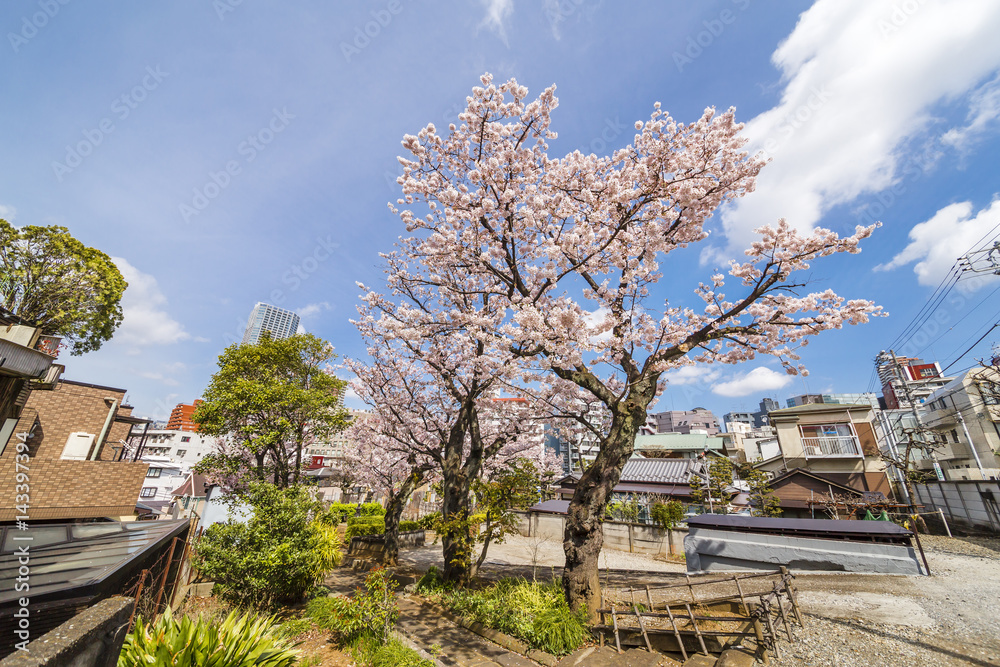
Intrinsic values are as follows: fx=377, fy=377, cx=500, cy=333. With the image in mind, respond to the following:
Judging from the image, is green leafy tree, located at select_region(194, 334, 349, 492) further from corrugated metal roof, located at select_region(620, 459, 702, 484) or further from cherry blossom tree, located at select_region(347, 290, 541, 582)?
corrugated metal roof, located at select_region(620, 459, 702, 484)

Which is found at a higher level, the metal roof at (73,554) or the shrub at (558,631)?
the metal roof at (73,554)

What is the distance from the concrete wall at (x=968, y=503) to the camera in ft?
63.5

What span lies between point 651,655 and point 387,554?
1162 centimetres

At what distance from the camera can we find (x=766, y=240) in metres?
8.91

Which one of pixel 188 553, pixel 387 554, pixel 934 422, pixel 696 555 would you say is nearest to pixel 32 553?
pixel 188 553

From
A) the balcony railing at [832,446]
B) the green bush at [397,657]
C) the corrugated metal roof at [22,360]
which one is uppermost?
the balcony railing at [832,446]

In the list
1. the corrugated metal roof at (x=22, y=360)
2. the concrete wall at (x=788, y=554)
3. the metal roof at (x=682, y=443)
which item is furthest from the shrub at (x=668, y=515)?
the corrugated metal roof at (x=22, y=360)

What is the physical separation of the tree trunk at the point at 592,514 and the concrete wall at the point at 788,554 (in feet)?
A: 22.3

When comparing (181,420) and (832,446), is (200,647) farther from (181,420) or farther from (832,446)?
(181,420)

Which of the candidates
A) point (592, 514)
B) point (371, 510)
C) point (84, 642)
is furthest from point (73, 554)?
point (371, 510)

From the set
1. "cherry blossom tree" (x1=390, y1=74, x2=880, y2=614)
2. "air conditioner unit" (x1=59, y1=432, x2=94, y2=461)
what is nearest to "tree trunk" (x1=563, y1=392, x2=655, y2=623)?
"cherry blossom tree" (x1=390, y1=74, x2=880, y2=614)

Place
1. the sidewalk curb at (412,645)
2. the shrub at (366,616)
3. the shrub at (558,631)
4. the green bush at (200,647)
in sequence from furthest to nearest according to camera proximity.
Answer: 1. the shrub at (366,616)
2. the shrub at (558,631)
3. the sidewalk curb at (412,645)
4. the green bush at (200,647)

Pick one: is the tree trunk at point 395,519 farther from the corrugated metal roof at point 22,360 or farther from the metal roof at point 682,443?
the metal roof at point 682,443

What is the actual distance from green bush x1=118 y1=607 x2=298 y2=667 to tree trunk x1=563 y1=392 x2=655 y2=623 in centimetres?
516
